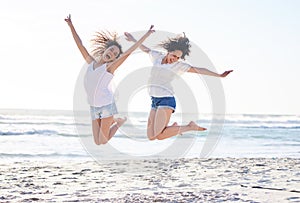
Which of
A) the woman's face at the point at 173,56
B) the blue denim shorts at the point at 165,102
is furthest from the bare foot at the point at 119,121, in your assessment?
the woman's face at the point at 173,56

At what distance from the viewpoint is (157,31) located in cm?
689

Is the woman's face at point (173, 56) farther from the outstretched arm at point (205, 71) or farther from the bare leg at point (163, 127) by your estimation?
the bare leg at point (163, 127)

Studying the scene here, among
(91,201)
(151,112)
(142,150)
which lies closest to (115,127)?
(151,112)

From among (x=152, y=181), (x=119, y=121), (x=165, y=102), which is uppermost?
(x=165, y=102)

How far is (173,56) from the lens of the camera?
22.8ft

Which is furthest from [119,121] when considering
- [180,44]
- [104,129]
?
[180,44]

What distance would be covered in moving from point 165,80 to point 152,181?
4838mm

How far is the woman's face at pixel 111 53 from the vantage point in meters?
6.84

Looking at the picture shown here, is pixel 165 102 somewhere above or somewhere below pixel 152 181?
above

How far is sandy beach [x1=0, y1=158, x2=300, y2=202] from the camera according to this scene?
377 inches

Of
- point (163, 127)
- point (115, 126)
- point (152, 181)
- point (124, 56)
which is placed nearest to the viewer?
point (124, 56)

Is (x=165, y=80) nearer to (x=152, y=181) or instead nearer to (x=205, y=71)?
(x=205, y=71)

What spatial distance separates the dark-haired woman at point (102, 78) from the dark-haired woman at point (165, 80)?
42cm

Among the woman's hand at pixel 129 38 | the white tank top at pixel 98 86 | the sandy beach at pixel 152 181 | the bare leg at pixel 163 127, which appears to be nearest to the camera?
the white tank top at pixel 98 86
